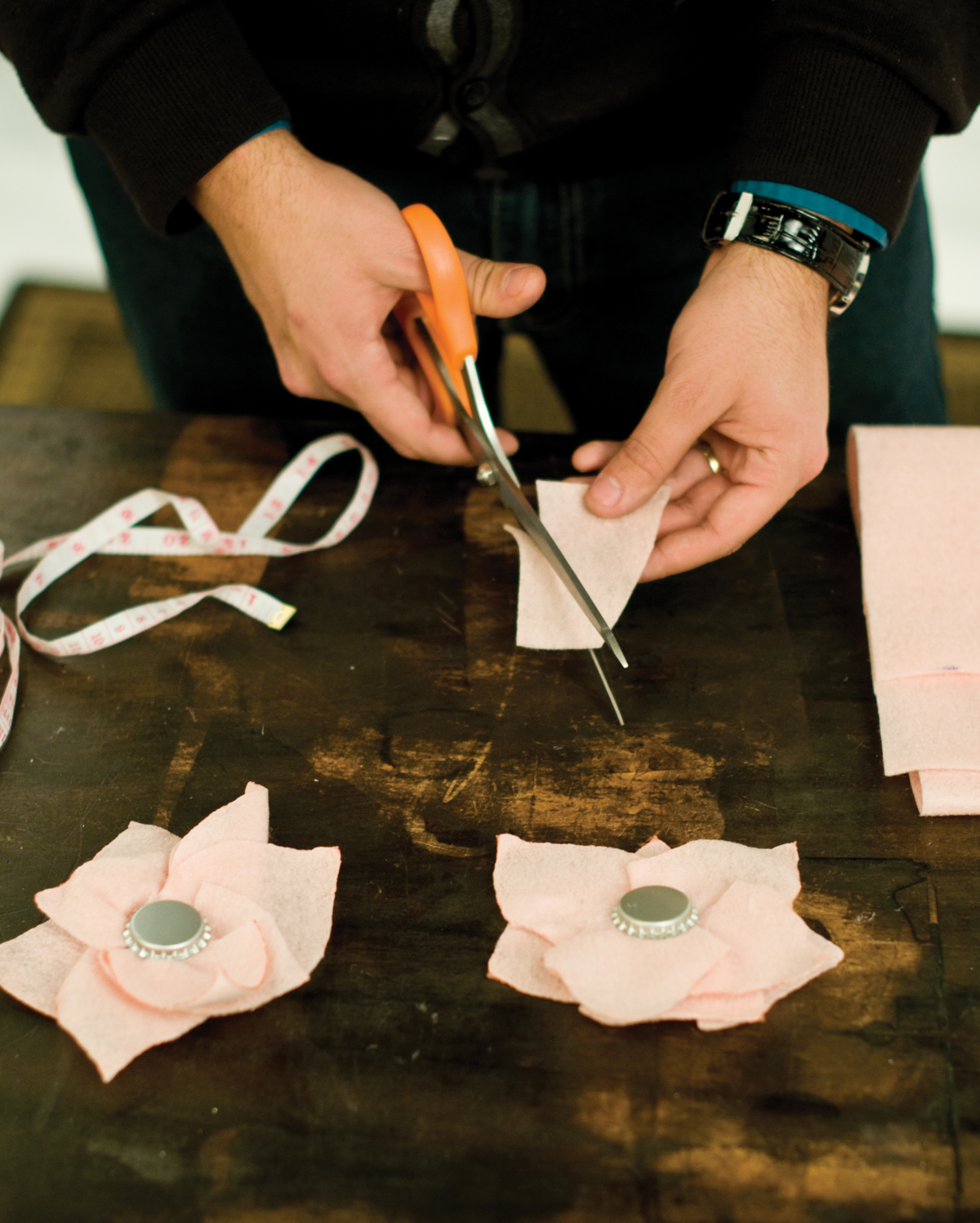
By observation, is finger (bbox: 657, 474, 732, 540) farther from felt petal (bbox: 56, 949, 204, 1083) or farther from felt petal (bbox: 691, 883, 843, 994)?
felt petal (bbox: 56, 949, 204, 1083)

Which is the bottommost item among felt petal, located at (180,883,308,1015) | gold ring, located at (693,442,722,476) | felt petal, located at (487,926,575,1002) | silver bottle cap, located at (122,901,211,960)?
felt petal, located at (487,926,575,1002)

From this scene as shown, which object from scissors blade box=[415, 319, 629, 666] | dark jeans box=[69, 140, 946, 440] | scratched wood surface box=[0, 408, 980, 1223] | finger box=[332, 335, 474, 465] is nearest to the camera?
scratched wood surface box=[0, 408, 980, 1223]

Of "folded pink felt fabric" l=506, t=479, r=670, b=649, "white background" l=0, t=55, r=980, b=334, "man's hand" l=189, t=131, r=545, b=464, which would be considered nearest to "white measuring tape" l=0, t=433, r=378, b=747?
"man's hand" l=189, t=131, r=545, b=464

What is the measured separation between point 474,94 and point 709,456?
0.45m

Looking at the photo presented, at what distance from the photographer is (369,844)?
2.37 feet

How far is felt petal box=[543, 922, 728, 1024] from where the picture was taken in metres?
0.61

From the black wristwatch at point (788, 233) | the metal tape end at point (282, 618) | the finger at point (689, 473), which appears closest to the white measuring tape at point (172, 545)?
the metal tape end at point (282, 618)

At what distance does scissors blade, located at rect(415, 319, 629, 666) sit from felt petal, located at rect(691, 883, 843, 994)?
0.72ft

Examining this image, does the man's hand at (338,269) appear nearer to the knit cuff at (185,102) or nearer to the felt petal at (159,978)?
the knit cuff at (185,102)

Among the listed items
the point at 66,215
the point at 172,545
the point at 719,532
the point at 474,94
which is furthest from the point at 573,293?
the point at 66,215

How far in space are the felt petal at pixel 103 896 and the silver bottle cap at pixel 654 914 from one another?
335mm

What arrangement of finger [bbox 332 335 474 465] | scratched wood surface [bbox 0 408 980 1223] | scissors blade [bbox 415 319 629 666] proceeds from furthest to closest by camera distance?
1. finger [bbox 332 335 474 465]
2. scissors blade [bbox 415 319 629 666]
3. scratched wood surface [bbox 0 408 980 1223]

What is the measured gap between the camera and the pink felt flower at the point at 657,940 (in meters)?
0.61

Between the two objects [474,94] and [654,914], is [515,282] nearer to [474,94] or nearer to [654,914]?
[474,94]
